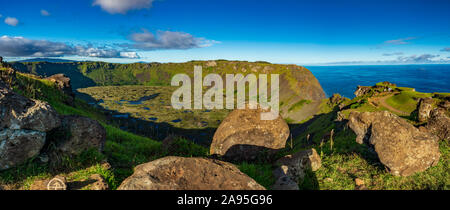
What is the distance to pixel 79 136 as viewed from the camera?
12562 millimetres

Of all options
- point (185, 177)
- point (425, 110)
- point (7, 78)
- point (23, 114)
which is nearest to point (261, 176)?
point (185, 177)

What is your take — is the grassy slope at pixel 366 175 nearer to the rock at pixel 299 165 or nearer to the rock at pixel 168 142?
the rock at pixel 299 165

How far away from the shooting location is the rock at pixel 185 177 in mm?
6559

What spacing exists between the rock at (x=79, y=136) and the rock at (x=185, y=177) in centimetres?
751

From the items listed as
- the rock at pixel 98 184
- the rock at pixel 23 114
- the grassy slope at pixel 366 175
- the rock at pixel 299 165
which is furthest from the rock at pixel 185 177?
the rock at pixel 23 114

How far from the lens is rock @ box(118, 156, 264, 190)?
656cm

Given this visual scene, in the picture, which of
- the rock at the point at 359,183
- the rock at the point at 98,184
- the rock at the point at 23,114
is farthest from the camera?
the rock at the point at 359,183

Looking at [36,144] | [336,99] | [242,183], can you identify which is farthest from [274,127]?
[336,99]

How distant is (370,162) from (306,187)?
18.9 ft

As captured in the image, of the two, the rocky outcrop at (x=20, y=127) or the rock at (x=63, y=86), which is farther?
the rock at (x=63, y=86)

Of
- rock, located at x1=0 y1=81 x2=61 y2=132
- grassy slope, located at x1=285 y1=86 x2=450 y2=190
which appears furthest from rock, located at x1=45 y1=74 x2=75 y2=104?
grassy slope, located at x1=285 y1=86 x2=450 y2=190

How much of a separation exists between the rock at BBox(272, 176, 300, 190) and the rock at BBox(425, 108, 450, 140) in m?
14.6
